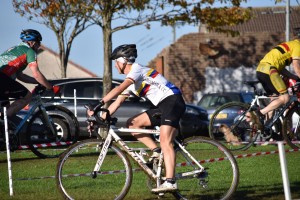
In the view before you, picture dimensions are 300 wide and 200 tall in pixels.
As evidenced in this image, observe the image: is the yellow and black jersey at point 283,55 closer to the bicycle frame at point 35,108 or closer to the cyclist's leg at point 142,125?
the bicycle frame at point 35,108

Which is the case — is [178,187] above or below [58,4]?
below

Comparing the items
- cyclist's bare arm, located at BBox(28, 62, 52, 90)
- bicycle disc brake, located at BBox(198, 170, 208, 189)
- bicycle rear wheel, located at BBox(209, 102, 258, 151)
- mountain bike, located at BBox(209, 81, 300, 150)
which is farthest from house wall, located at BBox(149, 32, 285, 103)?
bicycle disc brake, located at BBox(198, 170, 208, 189)

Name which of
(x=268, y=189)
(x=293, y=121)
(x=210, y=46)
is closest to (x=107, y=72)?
(x=293, y=121)

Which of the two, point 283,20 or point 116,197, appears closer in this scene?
point 116,197

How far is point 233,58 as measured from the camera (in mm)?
46250

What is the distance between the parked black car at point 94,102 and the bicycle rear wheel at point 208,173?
9.28 m

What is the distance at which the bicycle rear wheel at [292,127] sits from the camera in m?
14.4

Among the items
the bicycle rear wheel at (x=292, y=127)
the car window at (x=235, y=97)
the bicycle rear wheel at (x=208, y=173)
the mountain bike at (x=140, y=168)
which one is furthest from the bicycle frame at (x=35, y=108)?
the car window at (x=235, y=97)

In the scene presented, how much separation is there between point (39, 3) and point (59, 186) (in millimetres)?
18946

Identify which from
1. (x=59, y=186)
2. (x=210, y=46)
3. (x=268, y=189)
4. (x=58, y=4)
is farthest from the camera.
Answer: (x=210, y=46)

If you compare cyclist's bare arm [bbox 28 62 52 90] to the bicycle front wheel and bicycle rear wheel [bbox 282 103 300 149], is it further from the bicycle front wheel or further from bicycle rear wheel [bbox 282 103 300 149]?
bicycle rear wheel [bbox 282 103 300 149]

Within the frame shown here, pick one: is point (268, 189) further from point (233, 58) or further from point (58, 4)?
point (233, 58)

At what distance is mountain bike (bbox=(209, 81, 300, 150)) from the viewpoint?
14.5 meters

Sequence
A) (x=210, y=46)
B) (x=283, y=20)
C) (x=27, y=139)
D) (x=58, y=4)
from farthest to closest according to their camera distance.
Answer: (x=283, y=20), (x=210, y=46), (x=58, y=4), (x=27, y=139)
